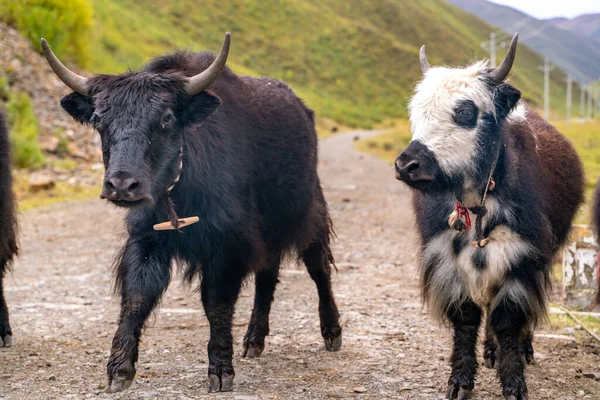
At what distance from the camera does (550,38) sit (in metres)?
9.78

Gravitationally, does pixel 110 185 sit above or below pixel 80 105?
below

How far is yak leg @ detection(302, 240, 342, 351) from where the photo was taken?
225 inches

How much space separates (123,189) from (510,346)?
2.26 metres

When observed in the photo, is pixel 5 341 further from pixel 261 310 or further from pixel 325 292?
pixel 325 292

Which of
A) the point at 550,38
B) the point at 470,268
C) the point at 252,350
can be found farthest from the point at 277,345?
the point at 550,38

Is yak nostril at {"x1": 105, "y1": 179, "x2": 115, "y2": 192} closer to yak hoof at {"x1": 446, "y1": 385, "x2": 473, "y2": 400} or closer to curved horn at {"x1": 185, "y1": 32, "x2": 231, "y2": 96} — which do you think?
curved horn at {"x1": 185, "y1": 32, "x2": 231, "y2": 96}

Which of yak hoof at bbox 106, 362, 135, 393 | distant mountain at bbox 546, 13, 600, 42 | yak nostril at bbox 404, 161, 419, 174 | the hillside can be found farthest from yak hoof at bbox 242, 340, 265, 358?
the hillside

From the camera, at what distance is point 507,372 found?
14.7 feet

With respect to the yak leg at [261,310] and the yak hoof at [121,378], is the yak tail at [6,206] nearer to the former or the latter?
the yak leg at [261,310]

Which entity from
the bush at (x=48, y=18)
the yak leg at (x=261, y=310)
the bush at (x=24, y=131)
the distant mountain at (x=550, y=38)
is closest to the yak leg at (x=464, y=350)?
the yak leg at (x=261, y=310)

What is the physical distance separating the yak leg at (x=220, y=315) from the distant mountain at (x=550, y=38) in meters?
4.61

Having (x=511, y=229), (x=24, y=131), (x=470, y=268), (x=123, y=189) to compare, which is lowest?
(x=470, y=268)

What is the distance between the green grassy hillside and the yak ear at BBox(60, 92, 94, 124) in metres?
48.4

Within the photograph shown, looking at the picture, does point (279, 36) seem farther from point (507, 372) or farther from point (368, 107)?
point (507, 372)
